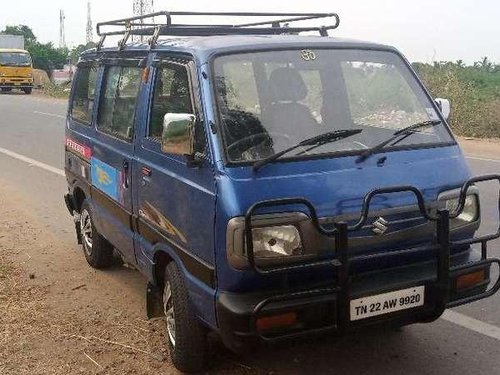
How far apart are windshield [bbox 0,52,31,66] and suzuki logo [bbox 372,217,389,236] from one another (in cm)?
3686

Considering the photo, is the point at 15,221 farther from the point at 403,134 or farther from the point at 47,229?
the point at 403,134

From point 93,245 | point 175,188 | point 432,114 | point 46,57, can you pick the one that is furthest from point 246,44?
point 46,57

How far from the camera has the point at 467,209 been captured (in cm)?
348

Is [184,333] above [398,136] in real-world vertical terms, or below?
below

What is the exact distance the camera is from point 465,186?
3.25 meters

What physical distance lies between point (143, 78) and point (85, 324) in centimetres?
176

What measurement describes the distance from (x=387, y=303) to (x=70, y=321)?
7.90ft

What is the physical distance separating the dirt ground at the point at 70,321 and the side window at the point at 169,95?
1.37 meters

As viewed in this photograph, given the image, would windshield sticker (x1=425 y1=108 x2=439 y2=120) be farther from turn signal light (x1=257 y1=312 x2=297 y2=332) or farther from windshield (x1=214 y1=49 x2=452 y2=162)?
turn signal light (x1=257 y1=312 x2=297 y2=332)

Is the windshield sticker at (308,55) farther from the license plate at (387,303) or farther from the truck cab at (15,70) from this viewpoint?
the truck cab at (15,70)

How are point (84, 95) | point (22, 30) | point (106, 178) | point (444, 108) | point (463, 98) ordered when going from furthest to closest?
1. point (22, 30)
2. point (463, 98)
3. point (84, 95)
4. point (106, 178)
5. point (444, 108)

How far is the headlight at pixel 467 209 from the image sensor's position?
3.42 meters

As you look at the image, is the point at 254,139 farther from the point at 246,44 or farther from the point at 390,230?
the point at 390,230

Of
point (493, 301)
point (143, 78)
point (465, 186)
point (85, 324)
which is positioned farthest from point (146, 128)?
point (493, 301)
